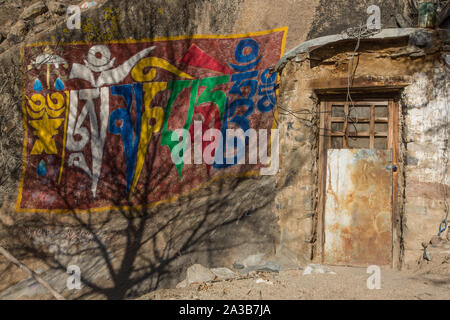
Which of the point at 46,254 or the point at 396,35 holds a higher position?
the point at 396,35

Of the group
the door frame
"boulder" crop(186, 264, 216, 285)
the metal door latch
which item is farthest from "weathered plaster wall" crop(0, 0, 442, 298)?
the metal door latch

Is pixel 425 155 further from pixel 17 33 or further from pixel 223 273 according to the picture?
pixel 17 33

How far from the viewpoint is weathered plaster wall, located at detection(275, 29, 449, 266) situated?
4.73 m

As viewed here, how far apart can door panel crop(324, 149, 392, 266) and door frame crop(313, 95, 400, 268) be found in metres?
0.05

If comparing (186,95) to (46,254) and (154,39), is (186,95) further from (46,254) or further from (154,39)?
(46,254)

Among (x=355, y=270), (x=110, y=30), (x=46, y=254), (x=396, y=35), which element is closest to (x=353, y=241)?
(x=355, y=270)

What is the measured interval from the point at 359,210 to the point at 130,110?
20.3 feet

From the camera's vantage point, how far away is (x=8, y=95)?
31.4 ft

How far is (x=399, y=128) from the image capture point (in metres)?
5.08

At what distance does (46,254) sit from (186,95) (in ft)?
15.9

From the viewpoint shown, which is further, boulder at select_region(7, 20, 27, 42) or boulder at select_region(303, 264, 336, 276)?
boulder at select_region(7, 20, 27, 42)

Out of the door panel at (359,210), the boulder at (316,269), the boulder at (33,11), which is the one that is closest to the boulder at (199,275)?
the boulder at (316,269)

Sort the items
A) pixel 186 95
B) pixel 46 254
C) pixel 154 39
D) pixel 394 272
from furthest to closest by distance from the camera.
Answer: pixel 154 39 → pixel 186 95 → pixel 46 254 → pixel 394 272

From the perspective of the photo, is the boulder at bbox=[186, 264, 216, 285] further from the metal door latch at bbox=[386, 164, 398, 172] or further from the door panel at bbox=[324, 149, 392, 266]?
the metal door latch at bbox=[386, 164, 398, 172]
